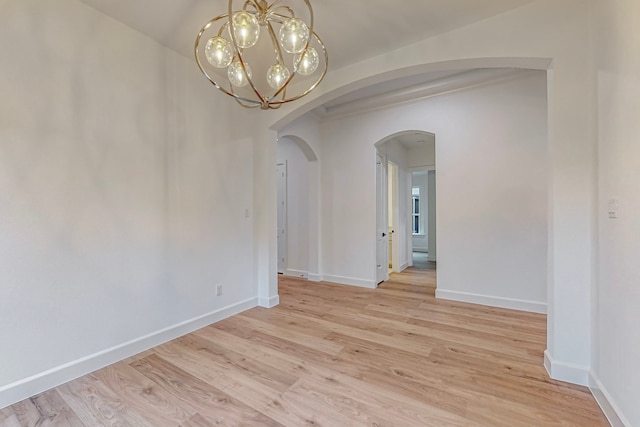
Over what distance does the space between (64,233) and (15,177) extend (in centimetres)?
45

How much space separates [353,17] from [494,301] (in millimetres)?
3665

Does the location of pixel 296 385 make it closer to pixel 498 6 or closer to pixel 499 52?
pixel 499 52

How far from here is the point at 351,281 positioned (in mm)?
4551

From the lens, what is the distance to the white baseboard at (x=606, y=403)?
1442mm

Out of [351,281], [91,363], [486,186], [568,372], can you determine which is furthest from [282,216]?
[568,372]

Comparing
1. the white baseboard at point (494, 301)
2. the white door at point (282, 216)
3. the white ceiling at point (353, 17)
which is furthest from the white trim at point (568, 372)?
the white door at point (282, 216)

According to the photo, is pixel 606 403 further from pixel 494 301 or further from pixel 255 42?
pixel 255 42

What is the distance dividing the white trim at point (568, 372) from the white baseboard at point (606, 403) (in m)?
0.05

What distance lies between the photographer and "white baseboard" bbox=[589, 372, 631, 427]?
1442 millimetres

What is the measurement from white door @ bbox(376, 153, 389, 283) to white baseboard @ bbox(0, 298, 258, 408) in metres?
2.72

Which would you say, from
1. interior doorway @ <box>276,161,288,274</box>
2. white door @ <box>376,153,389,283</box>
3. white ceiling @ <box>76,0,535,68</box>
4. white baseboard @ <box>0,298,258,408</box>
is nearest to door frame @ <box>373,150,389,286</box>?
white door @ <box>376,153,389,283</box>

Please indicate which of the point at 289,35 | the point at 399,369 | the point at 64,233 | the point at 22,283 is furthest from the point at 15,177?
the point at 399,369

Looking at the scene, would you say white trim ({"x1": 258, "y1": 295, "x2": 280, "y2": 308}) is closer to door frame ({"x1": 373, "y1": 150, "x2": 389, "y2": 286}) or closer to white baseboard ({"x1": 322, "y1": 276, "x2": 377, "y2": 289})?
white baseboard ({"x1": 322, "y1": 276, "x2": 377, "y2": 289})

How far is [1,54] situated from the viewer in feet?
5.53
